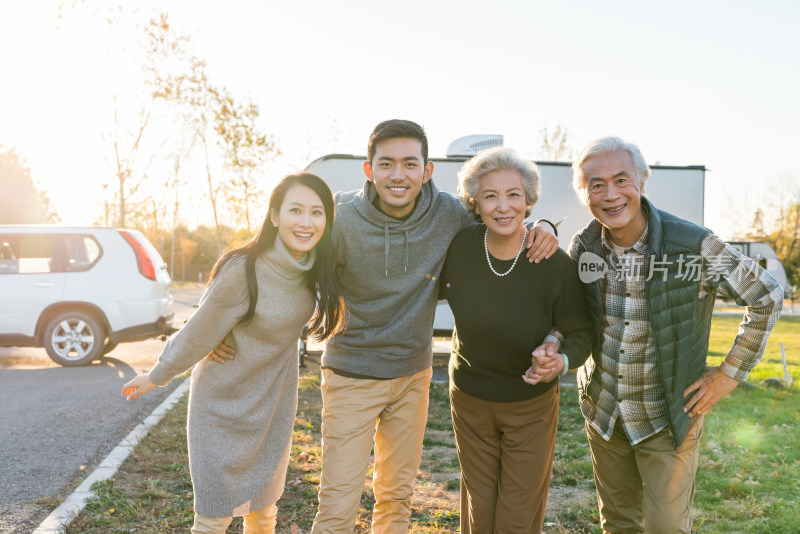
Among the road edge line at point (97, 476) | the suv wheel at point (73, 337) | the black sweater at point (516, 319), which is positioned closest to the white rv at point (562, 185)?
the suv wheel at point (73, 337)

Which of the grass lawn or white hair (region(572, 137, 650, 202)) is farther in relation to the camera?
the grass lawn

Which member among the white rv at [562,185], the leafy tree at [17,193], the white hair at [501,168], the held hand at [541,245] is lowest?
the held hand at [541,245]

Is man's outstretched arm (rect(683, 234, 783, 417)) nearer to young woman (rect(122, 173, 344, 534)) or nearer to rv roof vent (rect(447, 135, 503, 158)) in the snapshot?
young woman (rect(122, 173, 344, 534))

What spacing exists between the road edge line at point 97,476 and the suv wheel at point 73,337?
291 centimetres

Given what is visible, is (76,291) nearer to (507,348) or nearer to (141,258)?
(141,258)

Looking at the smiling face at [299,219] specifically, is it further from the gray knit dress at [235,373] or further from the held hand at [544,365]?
the held hand at [544,365]

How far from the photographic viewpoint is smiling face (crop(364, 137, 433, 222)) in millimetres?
2826

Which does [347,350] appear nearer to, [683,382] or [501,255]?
[501,255]

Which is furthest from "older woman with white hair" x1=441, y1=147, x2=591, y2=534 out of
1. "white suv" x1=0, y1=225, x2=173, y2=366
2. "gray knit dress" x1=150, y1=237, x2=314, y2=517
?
"white suv" x1=0, y1=225, x2=173, y2=366

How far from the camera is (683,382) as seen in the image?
2480 mm

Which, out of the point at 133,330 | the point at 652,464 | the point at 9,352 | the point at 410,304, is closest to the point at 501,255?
the point at 410,304

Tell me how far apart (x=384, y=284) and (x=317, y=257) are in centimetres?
34

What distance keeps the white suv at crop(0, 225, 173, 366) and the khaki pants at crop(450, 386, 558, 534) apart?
713 centimetres

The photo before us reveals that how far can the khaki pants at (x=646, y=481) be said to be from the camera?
2.44 m
